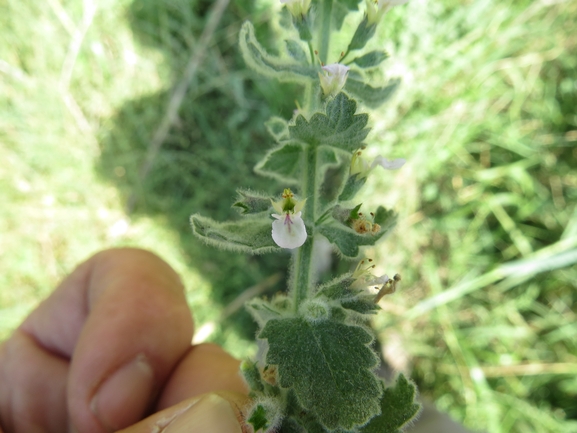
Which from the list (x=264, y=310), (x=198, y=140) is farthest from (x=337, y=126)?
(x=198, y=140)

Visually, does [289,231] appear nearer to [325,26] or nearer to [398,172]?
[325,26]

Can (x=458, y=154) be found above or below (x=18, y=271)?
below

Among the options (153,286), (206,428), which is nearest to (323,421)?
(206,428)

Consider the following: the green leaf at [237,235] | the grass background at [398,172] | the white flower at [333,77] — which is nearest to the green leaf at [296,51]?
the white flower at [333,77]

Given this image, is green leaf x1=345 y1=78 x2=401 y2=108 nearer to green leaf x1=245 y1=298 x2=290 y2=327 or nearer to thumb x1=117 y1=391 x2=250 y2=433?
green leaf x1=245 y1=298 x2=290 y2=327

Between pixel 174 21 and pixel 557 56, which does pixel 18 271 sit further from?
pixel 557 56

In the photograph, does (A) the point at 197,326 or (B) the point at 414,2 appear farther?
(A) the point at 197,326

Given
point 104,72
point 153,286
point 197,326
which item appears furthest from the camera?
point 104,72
